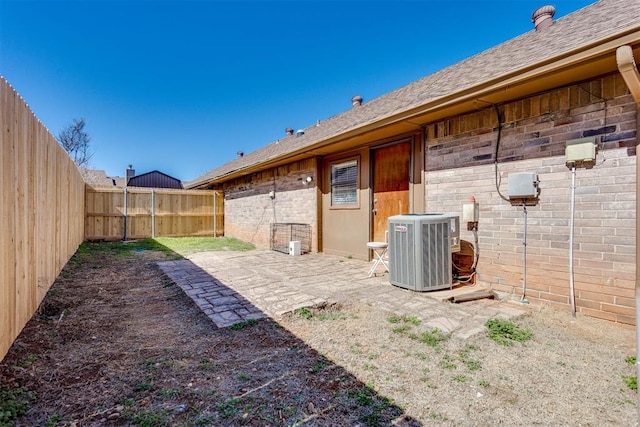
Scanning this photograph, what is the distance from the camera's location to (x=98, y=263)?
6.19m

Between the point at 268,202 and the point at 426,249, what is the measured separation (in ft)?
21.4

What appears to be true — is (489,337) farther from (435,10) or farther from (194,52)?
(194,52)

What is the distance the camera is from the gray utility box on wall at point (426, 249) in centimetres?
375

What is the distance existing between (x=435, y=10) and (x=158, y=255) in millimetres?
9288

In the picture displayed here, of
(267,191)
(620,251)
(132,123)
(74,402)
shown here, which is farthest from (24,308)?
(132,123)

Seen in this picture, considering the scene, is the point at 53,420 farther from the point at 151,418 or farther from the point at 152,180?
the point at 152,180

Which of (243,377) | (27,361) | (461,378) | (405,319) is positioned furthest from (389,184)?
(27,361)

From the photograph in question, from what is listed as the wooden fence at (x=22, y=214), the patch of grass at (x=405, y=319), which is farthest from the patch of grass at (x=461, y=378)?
the wooden fence at (x=22, y=214)

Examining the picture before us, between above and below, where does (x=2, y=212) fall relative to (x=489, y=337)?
above

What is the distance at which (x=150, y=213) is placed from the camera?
11352mm

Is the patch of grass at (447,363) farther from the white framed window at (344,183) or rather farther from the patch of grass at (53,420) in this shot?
the white framed window at (344,183)

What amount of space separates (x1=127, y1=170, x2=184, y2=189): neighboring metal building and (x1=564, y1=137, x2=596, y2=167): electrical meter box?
31833 millimetres

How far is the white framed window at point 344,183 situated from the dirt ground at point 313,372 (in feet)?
11.8

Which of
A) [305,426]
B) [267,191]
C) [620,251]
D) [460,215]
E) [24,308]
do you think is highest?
[267,191]
